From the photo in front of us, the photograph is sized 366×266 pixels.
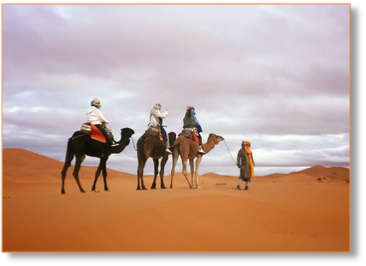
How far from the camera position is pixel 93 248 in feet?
30.1

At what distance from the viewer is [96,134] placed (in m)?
14.4

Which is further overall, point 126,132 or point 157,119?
point 157,119

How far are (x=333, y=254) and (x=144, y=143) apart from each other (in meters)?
8.34

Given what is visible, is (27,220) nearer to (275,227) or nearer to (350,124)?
(275,227)

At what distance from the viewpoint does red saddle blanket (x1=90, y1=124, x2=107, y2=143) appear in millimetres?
14289

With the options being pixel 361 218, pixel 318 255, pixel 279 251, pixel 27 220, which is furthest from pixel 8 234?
pixel 361 218

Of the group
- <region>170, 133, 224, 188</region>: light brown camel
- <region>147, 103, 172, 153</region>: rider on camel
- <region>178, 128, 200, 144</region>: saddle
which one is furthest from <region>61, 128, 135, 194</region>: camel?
<region>178, 128, 200, 144</region>: saddle

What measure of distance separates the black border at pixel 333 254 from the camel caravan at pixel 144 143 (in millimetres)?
5251

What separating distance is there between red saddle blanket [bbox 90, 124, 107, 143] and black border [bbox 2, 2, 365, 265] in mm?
5571

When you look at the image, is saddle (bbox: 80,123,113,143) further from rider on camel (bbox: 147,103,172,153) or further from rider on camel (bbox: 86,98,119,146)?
rider on camel (bbox: 147,103,172,153)

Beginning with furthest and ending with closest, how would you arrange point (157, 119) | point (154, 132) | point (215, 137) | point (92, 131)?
point (215, 137)
point (157, 119)
point (154, 132)
point (92, 131)

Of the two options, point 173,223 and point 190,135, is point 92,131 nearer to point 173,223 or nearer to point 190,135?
point 190,135

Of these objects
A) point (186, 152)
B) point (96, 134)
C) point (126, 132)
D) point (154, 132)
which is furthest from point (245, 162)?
point (96, 134)

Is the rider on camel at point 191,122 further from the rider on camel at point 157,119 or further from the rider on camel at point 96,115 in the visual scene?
the rider on camel at point 96,115
